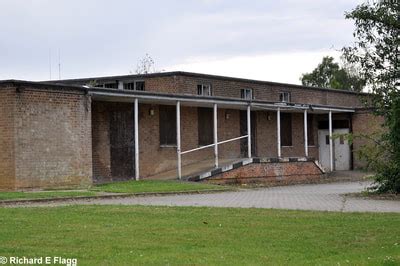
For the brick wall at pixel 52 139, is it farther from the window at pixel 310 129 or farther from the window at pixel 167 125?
the window at pixel 310 129

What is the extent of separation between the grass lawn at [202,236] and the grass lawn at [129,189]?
4298 mm

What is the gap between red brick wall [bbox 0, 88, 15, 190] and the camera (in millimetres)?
21984

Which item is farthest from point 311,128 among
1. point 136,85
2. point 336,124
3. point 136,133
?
point 136,133

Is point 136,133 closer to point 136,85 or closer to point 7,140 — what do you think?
point 7,140

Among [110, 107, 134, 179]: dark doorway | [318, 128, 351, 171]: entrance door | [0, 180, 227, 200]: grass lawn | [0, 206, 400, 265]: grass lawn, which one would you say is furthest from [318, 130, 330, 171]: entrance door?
[0, 206, 400, 265]: grass lawn

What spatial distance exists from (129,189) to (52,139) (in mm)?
3034

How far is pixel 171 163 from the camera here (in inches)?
1175

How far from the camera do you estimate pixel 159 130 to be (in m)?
29.4

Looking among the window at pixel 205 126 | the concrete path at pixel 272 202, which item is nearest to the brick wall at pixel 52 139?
the concrete path at pixel 272 202

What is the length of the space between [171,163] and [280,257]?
21.2 m

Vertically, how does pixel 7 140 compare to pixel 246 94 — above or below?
below

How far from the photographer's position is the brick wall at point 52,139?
22234 millimetres

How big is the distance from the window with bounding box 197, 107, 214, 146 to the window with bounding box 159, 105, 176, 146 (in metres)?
1.89

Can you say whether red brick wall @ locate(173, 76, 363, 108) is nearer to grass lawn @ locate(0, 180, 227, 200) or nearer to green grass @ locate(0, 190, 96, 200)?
grass lawn @ locate(0, 180, 227, 200)
